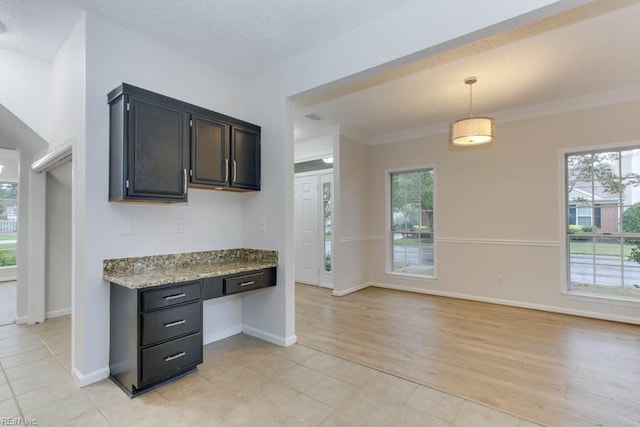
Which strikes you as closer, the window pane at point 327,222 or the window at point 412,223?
the window at point 412,223

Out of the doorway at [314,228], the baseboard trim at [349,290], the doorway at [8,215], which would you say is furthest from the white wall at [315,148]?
the doorway at [8,215]

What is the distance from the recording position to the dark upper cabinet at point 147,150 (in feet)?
7.63

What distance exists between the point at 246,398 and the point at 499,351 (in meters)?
2.36

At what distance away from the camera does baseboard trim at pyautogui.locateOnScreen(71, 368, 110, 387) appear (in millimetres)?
2318

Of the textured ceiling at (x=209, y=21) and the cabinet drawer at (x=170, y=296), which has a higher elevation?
the textured ceiling at (x=209, y=21)

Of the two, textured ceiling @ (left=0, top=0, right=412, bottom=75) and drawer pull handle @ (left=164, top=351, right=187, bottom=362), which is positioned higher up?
textured ceiling @ (left=0, top=0, right=412, bottom=75)

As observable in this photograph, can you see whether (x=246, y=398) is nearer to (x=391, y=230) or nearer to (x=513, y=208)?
(x=391, y=230)

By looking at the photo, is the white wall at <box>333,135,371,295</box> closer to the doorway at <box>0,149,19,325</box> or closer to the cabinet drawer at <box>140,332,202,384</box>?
the cabinet drawer at <box>140,332,202,384</box>

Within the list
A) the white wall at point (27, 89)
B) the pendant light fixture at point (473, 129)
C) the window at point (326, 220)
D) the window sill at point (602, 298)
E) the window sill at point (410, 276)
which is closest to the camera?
the white wall at point (27, 89)

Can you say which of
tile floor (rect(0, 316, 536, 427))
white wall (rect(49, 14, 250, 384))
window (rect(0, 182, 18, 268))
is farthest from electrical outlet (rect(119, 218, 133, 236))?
window (rect(0, 182, 18, 268))

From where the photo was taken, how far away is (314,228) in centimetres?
593

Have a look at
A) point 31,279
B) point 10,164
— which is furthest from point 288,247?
point 10,164

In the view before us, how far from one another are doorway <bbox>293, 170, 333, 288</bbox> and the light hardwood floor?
47.9 inches

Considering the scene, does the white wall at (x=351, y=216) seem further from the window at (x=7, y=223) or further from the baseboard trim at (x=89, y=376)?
the window at (x=7, y=223)
